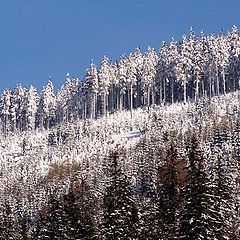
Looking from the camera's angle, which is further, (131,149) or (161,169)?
(131,149)

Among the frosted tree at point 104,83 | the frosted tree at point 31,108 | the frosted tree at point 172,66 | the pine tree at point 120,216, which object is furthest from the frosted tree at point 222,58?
the pine tree at point 120,216

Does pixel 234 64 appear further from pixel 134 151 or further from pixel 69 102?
pixel 134 151

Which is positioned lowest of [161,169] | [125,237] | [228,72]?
[125,237]

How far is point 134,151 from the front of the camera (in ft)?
374

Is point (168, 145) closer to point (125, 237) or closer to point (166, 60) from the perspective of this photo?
point (125, 237)

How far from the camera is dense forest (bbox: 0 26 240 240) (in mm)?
63188

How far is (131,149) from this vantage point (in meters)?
118

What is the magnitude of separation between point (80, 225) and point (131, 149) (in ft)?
157

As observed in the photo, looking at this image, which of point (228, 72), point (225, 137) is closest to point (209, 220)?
point (225, 137)

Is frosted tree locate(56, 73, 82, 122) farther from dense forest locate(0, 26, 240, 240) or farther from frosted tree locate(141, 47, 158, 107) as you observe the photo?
frosted tree locate(141, 47, 158, 107)

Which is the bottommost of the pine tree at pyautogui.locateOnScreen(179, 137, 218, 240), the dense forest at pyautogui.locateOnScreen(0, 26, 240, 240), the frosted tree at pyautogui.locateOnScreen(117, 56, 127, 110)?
the pine tree at pyautogui.locateOnScreen(179, 137, 218, 240)

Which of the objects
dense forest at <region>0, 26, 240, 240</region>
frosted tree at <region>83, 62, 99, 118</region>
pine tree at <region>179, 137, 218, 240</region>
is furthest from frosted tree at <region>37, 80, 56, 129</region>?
pine tree at <region>179, 137, 218, 240</region>

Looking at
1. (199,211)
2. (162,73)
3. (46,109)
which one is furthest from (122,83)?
(199,211)

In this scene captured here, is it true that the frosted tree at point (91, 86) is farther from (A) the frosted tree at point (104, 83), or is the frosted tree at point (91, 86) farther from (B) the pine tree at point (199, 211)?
(B) the pine tree at point (199, 211)
